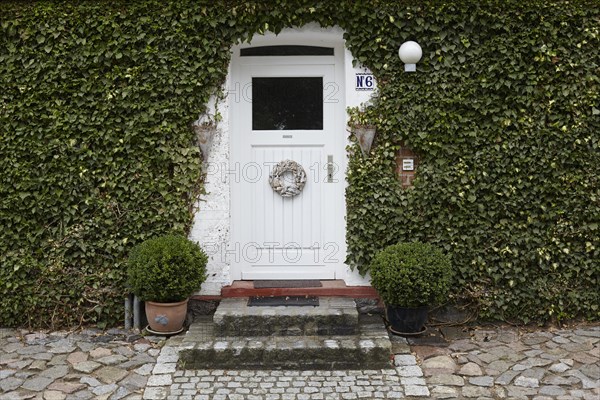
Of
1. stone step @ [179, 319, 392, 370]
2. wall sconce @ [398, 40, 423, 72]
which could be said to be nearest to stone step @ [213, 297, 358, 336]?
stone step @ [179, 319, 392, 370]

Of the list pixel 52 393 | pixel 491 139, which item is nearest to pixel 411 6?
pixel 491 139

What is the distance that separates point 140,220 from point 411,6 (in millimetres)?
3051

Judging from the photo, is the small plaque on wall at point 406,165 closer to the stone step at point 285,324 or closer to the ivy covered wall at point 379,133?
the ivy covered wall at point 379,133

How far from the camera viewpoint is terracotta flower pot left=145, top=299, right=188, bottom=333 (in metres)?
5.31

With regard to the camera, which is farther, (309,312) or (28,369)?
(309,312)

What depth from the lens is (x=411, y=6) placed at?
5.57 m

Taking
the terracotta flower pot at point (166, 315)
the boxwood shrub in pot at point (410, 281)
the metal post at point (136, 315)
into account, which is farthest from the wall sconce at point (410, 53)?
the metal post at point (136, 315)

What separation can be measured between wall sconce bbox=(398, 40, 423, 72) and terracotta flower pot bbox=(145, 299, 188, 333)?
282 centimetres

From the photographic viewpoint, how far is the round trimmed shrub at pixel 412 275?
5.08 m

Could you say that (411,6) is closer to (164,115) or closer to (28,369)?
(164,115)

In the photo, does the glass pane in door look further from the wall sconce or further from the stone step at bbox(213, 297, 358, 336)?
the stone step at bbox(213, 297, 358, 336)

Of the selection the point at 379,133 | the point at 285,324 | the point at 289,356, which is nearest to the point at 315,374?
the point at 289,356

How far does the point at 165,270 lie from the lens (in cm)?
510

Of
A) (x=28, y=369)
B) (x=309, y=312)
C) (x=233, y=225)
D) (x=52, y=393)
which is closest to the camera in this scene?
(x=52, y=393)
